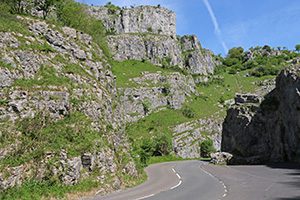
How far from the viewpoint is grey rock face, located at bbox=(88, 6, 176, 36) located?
142250 millimetres

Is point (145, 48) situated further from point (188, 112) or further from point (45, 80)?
point (45, 80)

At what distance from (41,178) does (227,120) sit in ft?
174

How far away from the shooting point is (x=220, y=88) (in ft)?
478

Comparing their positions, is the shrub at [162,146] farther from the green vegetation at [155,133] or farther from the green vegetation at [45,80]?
the green vegetation at [45,80]

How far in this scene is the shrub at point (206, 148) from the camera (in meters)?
102

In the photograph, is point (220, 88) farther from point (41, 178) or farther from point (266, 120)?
point (41, 178)

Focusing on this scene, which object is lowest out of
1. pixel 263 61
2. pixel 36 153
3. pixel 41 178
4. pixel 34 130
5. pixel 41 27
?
pixel 41 178

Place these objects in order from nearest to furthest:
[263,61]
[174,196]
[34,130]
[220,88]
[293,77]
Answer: [174,196] → [34,130] → [293,77] → [220,88] → [263,61]

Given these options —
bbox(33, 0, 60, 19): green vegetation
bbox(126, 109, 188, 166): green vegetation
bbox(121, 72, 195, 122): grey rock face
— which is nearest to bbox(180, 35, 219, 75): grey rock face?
bbox(121, 72, 195, 122): grey rock face

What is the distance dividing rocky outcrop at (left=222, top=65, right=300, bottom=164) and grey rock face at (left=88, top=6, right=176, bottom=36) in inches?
3256

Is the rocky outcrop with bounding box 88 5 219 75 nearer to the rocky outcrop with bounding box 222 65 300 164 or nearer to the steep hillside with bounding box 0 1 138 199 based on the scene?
the rocky outcrop with bounding box 222 65 300 164

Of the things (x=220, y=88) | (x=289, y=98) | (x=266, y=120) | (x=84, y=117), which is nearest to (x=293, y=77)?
(x=289, y=98)

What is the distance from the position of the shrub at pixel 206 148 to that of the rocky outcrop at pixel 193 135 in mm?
1262

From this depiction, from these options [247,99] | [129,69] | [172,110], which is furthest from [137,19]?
[247,99]
